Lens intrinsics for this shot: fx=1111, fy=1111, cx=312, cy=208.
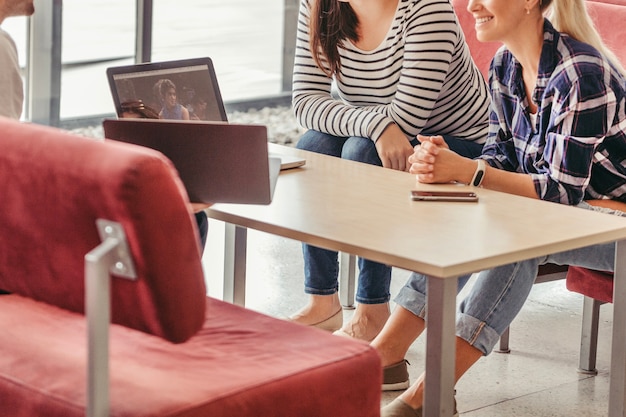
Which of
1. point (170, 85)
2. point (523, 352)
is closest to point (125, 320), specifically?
point (170, 85)

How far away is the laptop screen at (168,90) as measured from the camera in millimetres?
2154

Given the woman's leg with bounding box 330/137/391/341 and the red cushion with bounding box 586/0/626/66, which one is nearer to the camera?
the woman's leg with bounding box 330/137/391/341

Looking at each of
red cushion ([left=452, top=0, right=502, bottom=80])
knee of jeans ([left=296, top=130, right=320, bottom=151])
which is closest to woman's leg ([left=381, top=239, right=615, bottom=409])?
knee of jeans ([left=296, top=130, right=320, bottom=151])

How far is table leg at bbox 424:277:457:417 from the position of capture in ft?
5.42

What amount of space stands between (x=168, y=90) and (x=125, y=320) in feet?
2.98

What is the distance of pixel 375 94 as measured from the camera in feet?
9.41

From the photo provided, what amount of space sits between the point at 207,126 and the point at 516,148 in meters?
0.89

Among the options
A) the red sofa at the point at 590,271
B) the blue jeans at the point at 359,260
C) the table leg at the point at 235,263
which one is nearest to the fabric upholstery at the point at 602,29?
the red sofa at the point at 590,271

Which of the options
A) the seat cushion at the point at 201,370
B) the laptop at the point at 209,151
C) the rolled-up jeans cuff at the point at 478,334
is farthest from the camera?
the rolled-up jeans cuff at the point at 478,334

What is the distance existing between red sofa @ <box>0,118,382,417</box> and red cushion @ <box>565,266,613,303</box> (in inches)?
31.0

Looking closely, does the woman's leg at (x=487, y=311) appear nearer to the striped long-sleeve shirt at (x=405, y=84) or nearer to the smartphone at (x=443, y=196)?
the smartphone at (x=443, y=196)

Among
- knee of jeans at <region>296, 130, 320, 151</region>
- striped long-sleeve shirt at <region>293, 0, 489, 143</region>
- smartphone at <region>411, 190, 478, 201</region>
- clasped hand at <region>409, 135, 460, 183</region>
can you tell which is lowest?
knee of jeans at <region>296, 130, 320, 151</region>

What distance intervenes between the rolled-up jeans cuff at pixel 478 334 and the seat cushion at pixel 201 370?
492 mm

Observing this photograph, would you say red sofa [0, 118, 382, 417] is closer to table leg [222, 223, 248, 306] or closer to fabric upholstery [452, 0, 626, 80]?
table leg [222, 223, 248, 306]
